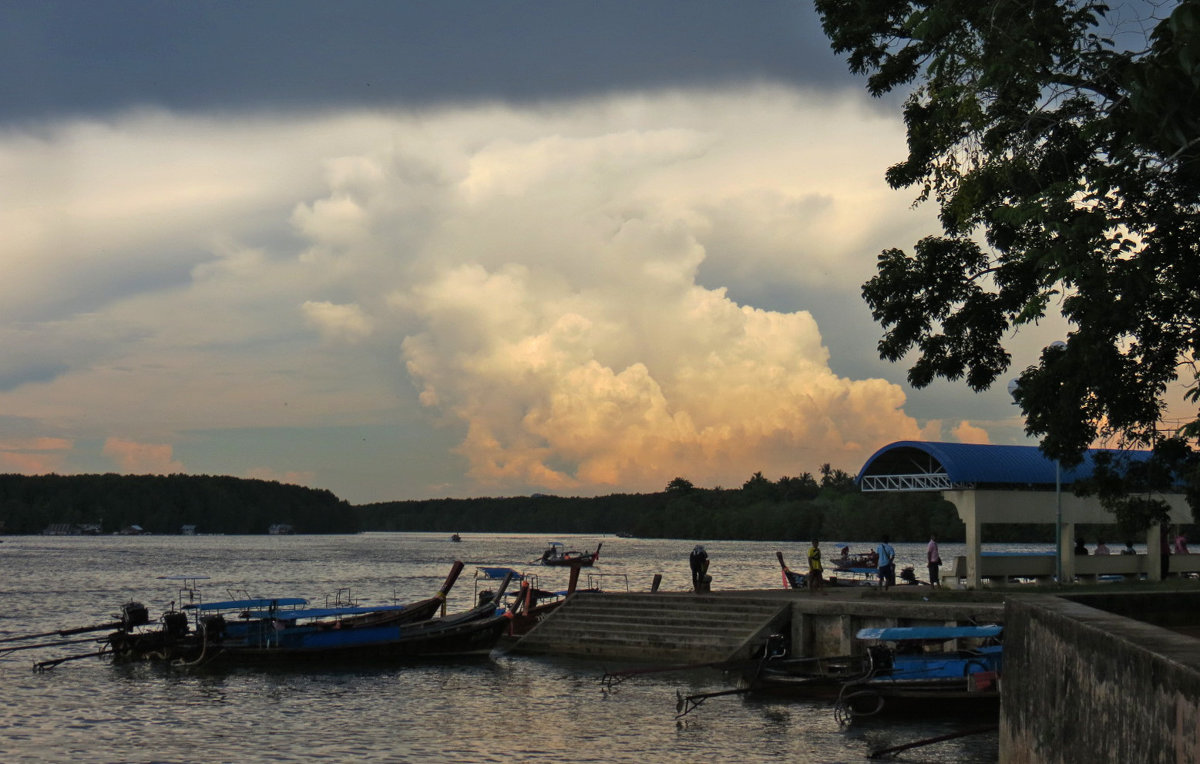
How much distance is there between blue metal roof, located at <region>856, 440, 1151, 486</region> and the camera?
124 feet

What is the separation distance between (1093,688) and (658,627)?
23742 mm

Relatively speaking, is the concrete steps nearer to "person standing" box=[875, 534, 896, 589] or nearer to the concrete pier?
the concrete pier

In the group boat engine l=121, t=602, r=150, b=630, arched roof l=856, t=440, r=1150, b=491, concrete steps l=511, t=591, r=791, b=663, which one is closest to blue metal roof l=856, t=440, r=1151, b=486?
arched roof l=856, t=440, r=1150, b=491

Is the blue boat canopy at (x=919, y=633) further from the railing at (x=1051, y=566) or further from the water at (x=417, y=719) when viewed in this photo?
the railing at (x=1051, y=566)

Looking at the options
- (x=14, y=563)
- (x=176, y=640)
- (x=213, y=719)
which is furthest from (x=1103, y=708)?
(x=14, y=563)

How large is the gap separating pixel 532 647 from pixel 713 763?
1537cm

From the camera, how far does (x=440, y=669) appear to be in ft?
116

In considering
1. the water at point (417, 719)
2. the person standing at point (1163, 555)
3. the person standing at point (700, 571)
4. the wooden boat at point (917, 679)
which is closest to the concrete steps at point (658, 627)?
the water at point (417, 719)

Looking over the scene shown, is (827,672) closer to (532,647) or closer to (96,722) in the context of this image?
(532,647)

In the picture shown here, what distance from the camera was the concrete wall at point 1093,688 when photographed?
7547mm

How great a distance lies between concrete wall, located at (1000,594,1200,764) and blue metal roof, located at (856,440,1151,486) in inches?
931

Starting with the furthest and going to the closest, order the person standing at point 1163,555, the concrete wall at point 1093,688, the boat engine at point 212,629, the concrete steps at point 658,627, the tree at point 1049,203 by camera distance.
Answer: the person standing at point 1163,555, the boat engine at point 212,629, the concrete steps at point 658,627, the tree at point 1049,203, the concrete wall at point 1093,688

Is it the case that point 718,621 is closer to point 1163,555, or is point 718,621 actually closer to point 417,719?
point 417,719

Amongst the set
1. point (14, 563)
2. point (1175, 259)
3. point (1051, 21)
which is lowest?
point (14, 563)
